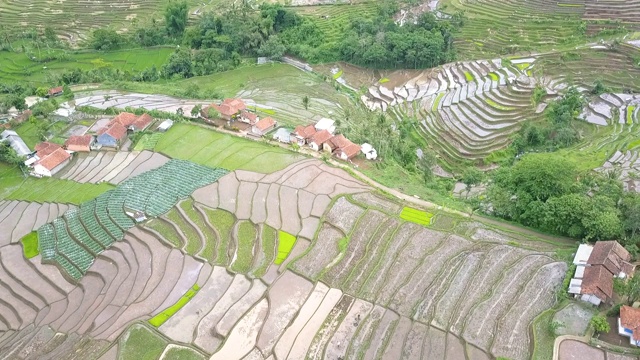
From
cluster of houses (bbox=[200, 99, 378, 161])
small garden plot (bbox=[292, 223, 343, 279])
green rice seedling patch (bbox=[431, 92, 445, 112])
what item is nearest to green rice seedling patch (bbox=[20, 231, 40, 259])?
small garden plot (bbox=[292, 223, 343, 279])

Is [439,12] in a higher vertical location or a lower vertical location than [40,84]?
higher

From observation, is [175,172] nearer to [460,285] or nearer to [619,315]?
[460,285]

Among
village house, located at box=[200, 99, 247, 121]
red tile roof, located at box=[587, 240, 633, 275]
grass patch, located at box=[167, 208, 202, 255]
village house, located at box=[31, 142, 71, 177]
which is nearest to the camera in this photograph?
red tile roof, located at box=[587, 240, 633, 275]

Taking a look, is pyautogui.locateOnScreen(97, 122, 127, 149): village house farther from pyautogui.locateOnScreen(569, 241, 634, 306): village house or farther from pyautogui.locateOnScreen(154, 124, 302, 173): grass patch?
pyautogui.locateOnScreen(569, 241, 634, 306): village house

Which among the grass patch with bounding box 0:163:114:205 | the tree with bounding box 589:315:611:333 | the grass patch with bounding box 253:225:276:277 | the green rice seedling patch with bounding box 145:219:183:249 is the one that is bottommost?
the grass patch with bounding box 0:163:114:205

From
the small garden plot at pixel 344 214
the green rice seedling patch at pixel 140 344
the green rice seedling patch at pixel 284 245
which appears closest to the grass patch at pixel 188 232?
the green rice seedling patch at pixel 284 245

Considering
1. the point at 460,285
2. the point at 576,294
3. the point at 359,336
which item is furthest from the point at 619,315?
the point at 359,336

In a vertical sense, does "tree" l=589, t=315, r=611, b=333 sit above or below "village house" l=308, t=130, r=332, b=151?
above
